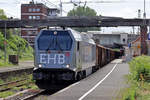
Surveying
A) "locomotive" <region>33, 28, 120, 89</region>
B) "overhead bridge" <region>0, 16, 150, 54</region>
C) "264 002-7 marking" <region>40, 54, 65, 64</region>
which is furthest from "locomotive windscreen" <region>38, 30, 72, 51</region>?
"overhead bridge" <region>0, 16, 150, 54</region>

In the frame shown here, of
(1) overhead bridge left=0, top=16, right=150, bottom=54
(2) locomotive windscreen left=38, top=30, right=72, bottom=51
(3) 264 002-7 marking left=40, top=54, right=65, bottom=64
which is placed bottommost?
(3) 264 002-7 marking left=40, top=54, right=65, bottom=64

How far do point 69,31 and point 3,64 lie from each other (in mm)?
18274

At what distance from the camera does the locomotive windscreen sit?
17812 mm

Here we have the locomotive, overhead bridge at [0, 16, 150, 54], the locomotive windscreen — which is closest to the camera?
the locomotive

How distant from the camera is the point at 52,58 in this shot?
57.9 ft

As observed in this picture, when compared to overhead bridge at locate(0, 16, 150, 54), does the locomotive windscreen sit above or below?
below

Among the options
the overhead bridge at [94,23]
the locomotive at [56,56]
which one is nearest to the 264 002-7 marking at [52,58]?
the locomotive at [56,56]

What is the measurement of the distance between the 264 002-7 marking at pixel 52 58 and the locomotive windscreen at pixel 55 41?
0.39 m

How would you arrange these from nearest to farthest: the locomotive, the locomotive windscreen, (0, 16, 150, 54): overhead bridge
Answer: the locomotive < the locomotive windscreen < (0, 16, 150, 54): overhead bridge

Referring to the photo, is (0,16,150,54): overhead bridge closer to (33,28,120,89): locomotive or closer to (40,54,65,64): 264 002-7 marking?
(33,28,120,89): locomotive

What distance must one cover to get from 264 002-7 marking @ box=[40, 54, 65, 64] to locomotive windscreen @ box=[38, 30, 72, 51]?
39cm

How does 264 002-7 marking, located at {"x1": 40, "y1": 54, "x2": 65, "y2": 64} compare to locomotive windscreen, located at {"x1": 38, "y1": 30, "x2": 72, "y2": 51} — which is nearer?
264 002-7 marking, located at {"x1": 40, "y1": 54, "x2": 65, "y2": 64}

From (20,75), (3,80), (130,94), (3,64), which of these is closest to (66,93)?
(130,94)

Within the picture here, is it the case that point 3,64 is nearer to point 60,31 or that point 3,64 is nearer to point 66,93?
point 60,31
